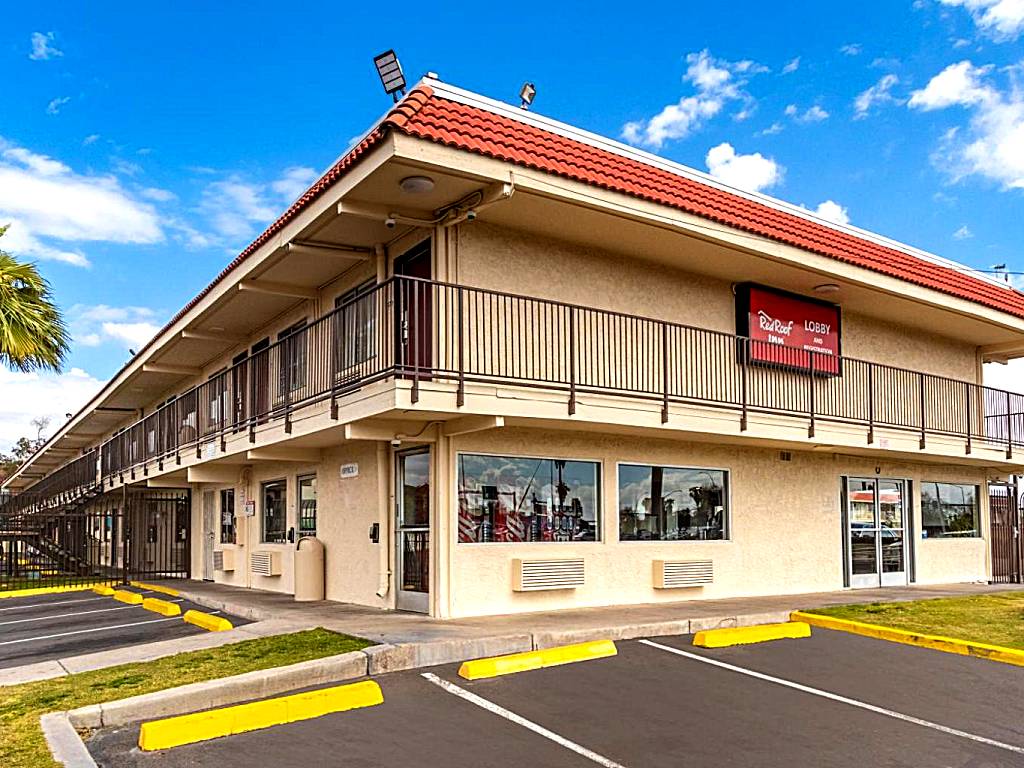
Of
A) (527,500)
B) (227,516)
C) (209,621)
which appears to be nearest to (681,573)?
(527,500)

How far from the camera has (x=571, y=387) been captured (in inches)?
472

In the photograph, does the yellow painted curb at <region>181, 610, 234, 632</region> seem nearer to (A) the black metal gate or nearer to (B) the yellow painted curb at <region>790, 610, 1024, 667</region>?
(A) the black metal gate

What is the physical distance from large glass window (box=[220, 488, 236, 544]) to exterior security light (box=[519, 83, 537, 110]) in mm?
10503

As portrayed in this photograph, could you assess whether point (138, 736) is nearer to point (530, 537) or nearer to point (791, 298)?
point (530, 537)

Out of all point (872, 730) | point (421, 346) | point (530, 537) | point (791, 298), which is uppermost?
point (791, 298)

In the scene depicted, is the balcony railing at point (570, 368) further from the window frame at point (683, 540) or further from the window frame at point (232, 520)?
the window frame at point (232, 520)

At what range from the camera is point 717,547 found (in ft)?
49.9

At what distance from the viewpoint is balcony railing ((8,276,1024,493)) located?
1191 centimetres

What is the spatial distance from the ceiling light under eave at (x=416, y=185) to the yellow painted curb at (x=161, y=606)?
794 cm

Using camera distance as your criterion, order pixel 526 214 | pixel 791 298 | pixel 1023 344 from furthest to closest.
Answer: pixel 1023 344
pixel 791 298
pixel 526 214

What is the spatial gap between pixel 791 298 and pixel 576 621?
782cm

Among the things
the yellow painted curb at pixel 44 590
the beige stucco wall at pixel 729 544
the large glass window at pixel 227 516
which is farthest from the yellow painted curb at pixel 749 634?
the yellow painted curb at pixel 44 590

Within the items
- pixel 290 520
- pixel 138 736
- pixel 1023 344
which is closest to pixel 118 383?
pixel 290 520

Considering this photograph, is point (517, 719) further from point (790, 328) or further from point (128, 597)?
point (128, 597)
